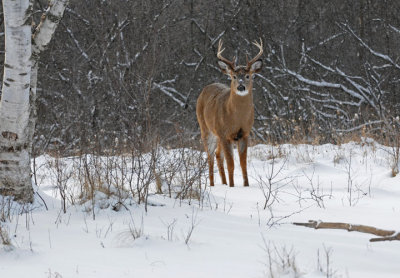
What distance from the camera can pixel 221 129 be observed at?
8.52 m

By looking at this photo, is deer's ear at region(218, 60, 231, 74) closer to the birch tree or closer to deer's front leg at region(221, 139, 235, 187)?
deer's front leg at region(221, 139, 235, 187)

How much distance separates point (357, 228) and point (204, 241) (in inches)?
47.1

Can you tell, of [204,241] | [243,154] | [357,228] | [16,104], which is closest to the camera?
[204,241]

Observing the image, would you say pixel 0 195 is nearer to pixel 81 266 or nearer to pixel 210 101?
pixel 81 266

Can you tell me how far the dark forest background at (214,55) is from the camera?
16.5m

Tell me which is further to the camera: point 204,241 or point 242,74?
point 242,74

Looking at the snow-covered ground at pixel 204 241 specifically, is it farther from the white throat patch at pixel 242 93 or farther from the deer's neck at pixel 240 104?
the white throat patch at pixel 242 93

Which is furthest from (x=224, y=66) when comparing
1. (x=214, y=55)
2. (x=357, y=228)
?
(x=214, y=55)

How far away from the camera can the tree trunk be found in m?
5.08

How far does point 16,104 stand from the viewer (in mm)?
5168

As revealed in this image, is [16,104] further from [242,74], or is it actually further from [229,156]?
[242,74]

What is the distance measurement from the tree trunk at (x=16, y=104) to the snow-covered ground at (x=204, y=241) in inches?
13.5

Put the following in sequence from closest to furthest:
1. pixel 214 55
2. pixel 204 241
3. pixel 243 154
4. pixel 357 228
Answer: pixel 204 241 < pixel 357 228 < pixel 243 154 < pixel 214 55

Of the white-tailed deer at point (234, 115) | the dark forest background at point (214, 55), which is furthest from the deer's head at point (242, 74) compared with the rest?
the dark forest background at point (214, 55)
